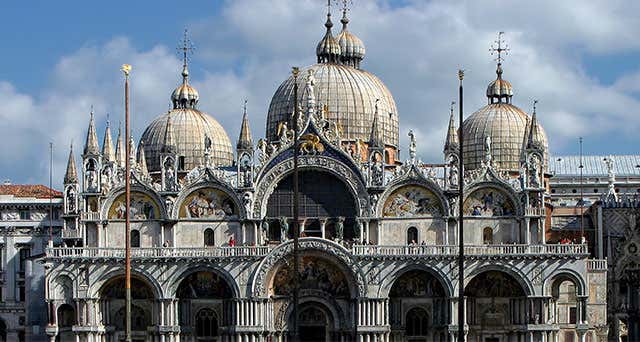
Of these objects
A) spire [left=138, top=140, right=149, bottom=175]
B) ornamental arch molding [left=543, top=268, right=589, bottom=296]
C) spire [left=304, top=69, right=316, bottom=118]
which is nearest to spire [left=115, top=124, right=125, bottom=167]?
spire [left=138, top=140, right=149, bottom=175]

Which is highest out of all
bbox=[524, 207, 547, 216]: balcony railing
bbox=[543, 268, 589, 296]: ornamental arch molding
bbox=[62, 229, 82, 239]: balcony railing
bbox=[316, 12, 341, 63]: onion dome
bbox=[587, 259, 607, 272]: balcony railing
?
bbox=[316, 12, 341, 63]: onion dome

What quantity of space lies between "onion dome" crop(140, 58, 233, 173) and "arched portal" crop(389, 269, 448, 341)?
26.6m

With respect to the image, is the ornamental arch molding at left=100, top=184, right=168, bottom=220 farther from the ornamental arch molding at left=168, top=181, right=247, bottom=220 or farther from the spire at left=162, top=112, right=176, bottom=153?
the spire at left=162, top=112, right=176, bottom=153

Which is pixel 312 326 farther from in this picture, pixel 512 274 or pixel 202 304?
pixel 512 274

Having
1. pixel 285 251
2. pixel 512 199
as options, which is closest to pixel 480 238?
pixel 512 199

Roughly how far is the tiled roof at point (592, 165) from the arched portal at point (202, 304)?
47583mm

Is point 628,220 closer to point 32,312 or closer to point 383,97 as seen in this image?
point 383,97

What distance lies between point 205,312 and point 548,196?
97.8ft

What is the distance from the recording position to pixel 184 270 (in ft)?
327

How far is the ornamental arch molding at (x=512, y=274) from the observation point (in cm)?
9738

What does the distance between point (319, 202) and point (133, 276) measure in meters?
12.7

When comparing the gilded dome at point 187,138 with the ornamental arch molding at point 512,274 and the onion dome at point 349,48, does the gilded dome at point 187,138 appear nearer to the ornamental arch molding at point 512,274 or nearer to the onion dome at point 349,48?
the onion dome at point 349,48

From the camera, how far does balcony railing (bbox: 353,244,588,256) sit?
Answer: 97688 millimetres

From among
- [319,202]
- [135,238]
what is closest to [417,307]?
[319,202]
